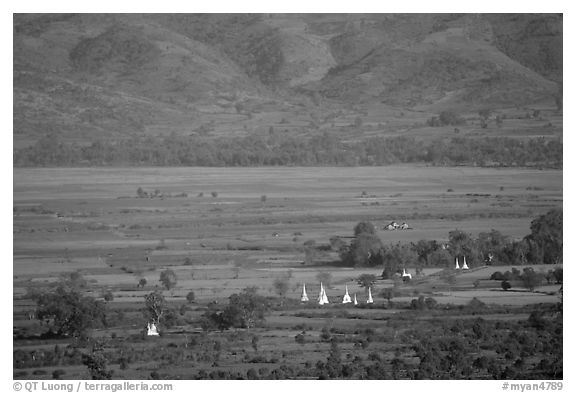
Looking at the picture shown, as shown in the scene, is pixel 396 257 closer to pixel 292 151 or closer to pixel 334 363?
pixel 334 363

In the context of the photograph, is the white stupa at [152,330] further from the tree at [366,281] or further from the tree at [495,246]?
the tree at [495,246]

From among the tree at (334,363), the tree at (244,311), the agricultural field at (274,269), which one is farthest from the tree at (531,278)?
the tree at (244,311)

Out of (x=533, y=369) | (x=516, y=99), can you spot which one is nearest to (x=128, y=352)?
(x=533, y=369)

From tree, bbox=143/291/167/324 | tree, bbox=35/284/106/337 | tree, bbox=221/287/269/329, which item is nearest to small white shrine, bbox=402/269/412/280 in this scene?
tree, bbox=221/287/269/329

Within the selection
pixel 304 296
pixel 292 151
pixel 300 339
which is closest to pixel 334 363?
pixel 300 339

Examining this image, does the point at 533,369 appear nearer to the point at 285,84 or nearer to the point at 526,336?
the point at 526,336

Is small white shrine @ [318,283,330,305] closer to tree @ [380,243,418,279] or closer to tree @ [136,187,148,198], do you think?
tree @ [380,243,418,279]

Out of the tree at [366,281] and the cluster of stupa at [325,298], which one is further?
the tree at [366,281]
